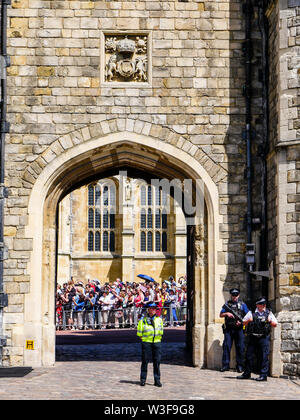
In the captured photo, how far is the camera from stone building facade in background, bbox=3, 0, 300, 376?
15117 mm

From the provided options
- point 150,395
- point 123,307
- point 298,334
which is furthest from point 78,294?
point 150,395

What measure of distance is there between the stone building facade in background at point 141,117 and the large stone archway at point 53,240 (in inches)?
1.0

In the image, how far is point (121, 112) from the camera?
15.4 metres

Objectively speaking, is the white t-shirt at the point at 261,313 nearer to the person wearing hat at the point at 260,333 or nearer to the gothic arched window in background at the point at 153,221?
the person wearing hat at the point at 260,333

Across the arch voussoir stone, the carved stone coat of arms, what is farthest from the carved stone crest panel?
the arch voussoir stone

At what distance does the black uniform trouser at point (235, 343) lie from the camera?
14.5m

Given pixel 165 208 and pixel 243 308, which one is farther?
pixel 165 208

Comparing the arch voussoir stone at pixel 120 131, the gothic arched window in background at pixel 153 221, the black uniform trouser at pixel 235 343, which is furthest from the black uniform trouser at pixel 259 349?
the gothic arched window in background at pixel 153 221

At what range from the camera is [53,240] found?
627 inches

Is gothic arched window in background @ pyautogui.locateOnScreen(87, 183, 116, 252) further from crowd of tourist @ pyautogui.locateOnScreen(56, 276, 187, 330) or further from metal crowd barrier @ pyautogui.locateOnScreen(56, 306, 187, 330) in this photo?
metal crowd barrier @ pyautogui.locateOnScreen(56, 306, 187, 330)

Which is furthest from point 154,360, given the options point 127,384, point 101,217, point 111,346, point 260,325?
point 101,217

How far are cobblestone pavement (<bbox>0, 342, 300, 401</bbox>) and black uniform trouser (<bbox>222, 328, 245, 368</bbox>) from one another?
26cm

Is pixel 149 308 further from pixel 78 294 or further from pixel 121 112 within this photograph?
pixel 78 294

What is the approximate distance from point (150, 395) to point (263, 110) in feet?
20.5
